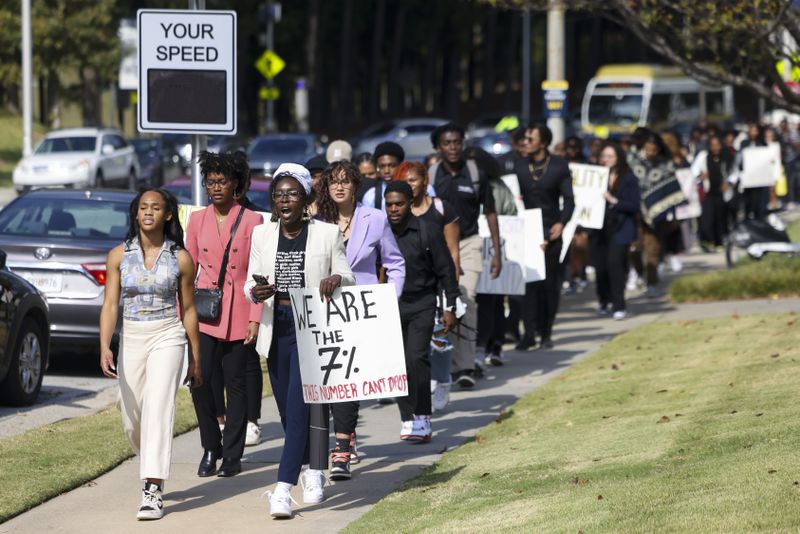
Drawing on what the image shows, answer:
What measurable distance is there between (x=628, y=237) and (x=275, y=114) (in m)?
61.9

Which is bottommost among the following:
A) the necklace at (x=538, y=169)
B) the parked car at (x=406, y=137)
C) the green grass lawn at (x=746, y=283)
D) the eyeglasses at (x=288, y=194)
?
the green grass lawn at (x=746, y=283)

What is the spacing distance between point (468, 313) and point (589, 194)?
4.97 meters

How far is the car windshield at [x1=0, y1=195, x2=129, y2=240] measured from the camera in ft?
43.7

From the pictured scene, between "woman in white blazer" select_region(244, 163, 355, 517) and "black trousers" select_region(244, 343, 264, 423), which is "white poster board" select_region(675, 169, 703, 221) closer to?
"black trousers" select_region(244, 343, 264, 423)

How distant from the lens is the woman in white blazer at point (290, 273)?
314 inches

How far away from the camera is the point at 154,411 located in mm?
7785

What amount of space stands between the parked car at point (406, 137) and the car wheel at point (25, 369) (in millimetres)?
36838

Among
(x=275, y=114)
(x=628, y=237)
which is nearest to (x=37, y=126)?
(x=275, y=114)

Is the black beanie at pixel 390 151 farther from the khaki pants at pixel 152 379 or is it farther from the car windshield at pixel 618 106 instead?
Result: the car windshield at pixel 618 106

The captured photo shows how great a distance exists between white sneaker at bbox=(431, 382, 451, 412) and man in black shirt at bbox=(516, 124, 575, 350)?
2938 mm

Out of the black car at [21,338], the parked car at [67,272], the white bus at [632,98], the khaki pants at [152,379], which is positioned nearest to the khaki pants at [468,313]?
the parked car at [67,272]

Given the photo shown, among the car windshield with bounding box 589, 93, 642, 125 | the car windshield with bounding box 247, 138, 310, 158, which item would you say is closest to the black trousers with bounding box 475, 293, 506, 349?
the car windshield with bounding box 247, 138, 310, 158

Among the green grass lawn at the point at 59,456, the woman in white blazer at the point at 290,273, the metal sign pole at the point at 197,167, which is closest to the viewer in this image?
the woman in white blazer at the point at 290,273

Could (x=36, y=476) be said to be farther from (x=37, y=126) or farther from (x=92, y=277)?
(x=37, y=126)
